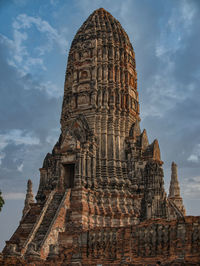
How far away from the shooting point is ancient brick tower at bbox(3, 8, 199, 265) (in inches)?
1022

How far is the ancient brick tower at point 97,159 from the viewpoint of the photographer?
85.1ft

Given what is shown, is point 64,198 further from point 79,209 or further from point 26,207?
point 26,207

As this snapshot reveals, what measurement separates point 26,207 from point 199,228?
2640 centimetres

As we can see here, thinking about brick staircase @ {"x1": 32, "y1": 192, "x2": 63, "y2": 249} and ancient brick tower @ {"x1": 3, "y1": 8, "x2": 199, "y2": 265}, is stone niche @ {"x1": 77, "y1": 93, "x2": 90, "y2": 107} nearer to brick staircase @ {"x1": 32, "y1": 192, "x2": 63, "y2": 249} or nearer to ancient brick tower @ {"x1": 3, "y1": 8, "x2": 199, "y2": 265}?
ancient brick tower @ {"x1": 3, "y1": 8, "x2": 199, "y2": 265}

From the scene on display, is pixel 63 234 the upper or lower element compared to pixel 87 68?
lower

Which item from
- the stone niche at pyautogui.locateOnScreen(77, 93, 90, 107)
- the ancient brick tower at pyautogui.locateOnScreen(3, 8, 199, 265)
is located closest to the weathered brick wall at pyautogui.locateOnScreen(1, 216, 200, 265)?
the ancient brick tower at pyautogui.locateOnScreen(3, 8, 199, 265)

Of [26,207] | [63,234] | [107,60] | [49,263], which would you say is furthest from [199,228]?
[26,207]

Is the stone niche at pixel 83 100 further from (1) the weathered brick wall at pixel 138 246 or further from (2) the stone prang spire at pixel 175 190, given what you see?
(2) the stone prang spire at pixel 175 190

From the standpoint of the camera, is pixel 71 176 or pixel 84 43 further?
pixel 84 43

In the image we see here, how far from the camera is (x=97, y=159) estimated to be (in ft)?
100

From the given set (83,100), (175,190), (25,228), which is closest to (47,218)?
(25,228)

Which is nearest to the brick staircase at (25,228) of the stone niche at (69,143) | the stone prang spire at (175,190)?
the stone niche at (69,143)

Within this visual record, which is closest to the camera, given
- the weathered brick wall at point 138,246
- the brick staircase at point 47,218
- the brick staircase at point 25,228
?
the weathered brick wall at point 138,246

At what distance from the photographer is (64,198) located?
2647 cm
